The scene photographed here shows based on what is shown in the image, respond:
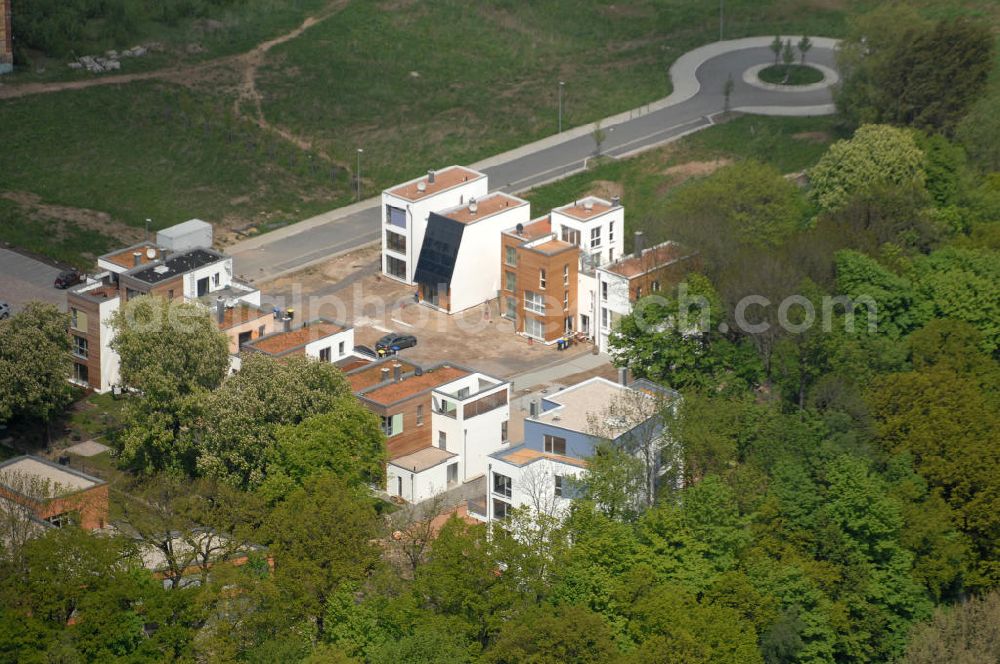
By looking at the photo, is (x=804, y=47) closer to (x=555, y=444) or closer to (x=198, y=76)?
(x=198, y=76)

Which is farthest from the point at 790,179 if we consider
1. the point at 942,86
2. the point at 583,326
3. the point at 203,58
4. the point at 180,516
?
the point at 180,516

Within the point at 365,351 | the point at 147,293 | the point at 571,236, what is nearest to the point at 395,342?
the point at 365,351

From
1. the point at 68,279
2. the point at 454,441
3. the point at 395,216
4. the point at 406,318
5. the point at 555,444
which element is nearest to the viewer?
the point at 555,444

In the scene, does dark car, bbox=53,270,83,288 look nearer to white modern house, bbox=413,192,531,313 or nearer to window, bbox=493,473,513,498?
white modern house, bbox=413,192,531,313

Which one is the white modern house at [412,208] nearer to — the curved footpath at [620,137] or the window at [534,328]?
the curved footpath at [620,137]

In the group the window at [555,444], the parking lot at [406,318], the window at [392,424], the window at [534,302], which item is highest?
the window at [555,444]

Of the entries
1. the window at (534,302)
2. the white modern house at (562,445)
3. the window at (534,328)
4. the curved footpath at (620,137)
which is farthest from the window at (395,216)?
the white modern house at (562,445)

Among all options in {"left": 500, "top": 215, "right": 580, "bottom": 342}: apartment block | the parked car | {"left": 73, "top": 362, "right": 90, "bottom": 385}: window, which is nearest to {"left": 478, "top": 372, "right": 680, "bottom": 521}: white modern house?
the parked car
